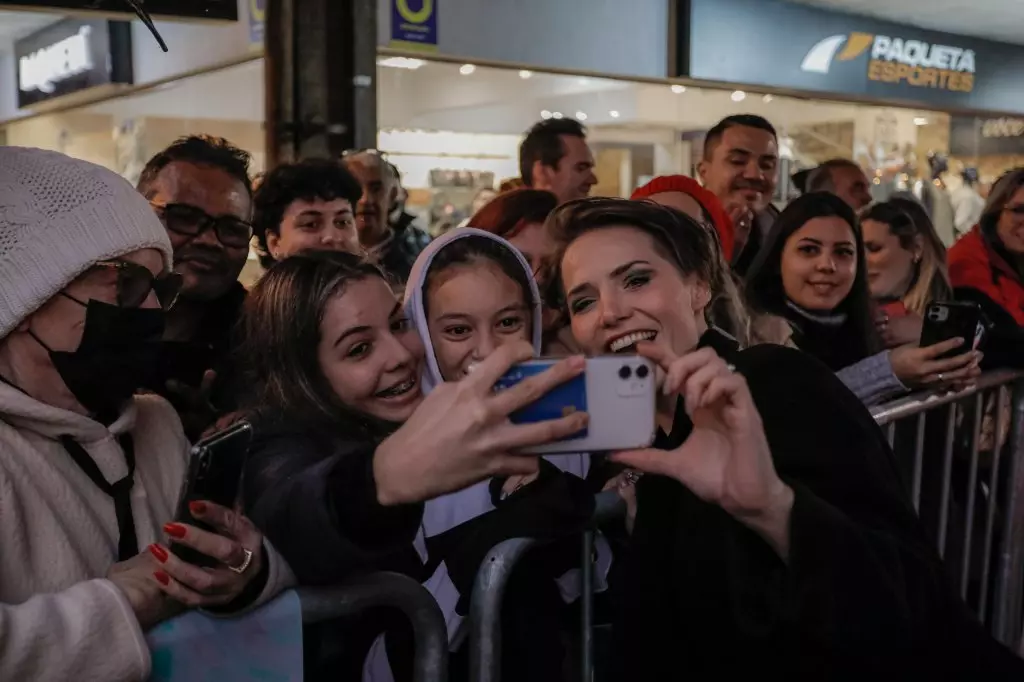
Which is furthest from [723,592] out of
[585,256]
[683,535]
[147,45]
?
[147,45]

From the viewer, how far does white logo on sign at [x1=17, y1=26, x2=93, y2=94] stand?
9.15m

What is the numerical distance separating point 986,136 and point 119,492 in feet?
40.3

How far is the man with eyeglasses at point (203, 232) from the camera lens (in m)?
2.84

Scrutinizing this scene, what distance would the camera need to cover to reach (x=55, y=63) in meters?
9.78

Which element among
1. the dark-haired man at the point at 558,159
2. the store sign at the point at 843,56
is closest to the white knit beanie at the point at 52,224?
the dark-haired man at the point at 558,159

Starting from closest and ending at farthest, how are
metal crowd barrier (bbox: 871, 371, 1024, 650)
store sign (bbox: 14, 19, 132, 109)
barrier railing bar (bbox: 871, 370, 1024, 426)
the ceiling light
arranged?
barrier railing bar (bbox: 871, 370, 1024, 426), metal crowd barrier (bbox: 871, 371, 1024, 650), the ceiling light, store sign (bbox: 14, 19, 132, 109)

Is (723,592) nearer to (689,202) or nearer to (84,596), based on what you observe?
(84,596)

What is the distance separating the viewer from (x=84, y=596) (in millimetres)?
1375

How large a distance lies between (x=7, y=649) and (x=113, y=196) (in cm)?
80

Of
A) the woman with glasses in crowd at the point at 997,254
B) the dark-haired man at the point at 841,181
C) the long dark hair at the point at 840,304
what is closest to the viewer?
the long dark hair at the point at 840,304

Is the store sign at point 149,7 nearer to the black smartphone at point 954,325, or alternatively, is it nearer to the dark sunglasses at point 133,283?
the dark sunglasses at point 133,283

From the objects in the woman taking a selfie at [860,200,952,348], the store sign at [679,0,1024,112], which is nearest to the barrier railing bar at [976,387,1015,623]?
the woman taking a selfie at [860,200,952,348]

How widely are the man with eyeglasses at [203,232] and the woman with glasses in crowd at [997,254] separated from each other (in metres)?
3.05

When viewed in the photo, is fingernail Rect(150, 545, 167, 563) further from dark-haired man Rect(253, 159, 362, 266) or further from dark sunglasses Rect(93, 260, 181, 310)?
dark-haired man Rect(253, 159, 362, 266)
